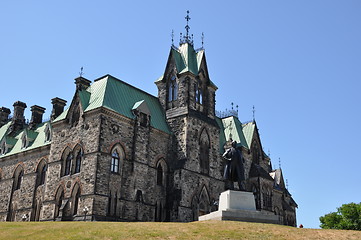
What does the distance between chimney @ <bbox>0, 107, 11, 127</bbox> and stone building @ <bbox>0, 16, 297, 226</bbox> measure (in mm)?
5707

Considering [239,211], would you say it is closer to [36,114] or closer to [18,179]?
[18,179]

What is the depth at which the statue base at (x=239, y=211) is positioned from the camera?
2841 cm

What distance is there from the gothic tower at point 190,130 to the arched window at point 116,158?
21.3 ft

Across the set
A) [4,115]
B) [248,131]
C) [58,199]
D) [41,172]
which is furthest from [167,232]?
[4,115]

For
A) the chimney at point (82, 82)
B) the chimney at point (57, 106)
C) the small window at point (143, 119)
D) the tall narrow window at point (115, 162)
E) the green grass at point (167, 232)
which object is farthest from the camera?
the chimney at point (57, 106)

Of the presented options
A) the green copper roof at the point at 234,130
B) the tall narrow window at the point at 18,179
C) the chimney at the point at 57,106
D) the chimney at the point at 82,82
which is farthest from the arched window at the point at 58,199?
the green copper roof at the point at 234,130

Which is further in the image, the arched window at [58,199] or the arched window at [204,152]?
the arched window at [204,152]

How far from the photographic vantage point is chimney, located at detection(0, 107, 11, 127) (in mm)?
61284

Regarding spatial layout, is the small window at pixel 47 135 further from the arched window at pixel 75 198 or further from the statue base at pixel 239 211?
the statue base at pixel 239 211

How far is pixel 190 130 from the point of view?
4594 cm

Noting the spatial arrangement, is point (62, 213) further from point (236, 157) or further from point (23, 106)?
point (23, 106)

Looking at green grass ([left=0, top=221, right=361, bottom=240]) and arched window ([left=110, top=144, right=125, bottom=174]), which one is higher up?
arched window ([left=110, top=144, right=125, bottom=174])

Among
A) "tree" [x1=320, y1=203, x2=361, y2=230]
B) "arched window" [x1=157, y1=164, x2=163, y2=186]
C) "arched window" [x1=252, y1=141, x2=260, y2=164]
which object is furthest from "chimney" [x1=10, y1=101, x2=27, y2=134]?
"tree" [x1=320, y1=203, x2=361, y2=230]

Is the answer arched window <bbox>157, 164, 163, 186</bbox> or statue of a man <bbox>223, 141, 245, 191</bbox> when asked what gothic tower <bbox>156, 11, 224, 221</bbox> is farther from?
statue of a man <bbox>223, 141, 245, 191</bbox>
